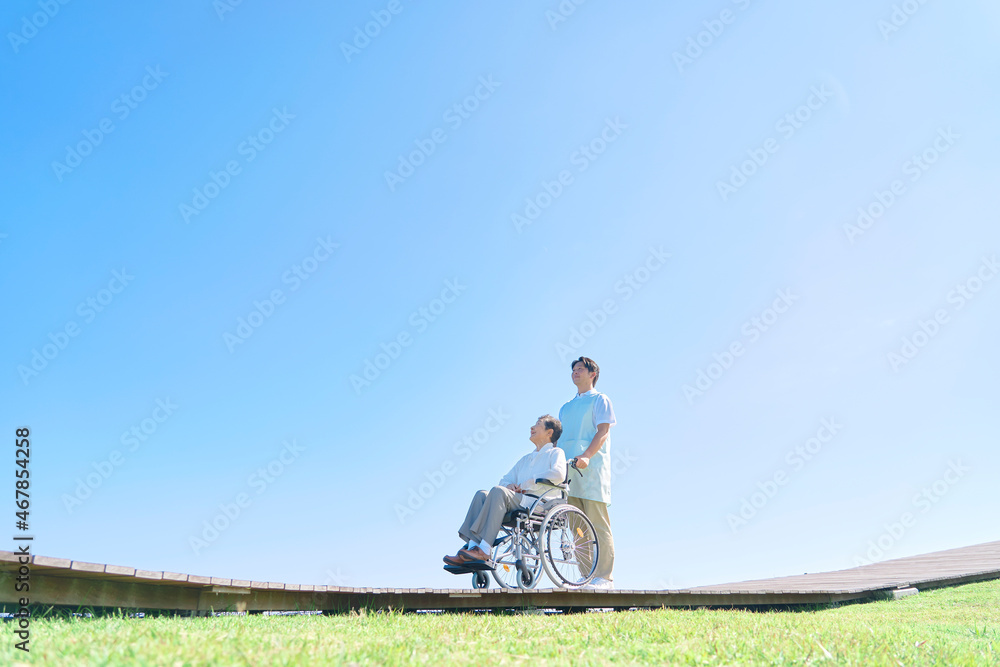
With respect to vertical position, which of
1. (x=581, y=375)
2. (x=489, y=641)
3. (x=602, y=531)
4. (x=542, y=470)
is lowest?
(x=489, y=641)

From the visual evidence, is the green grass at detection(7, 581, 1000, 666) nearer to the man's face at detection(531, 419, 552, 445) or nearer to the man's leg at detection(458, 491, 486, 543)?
the man's leg at detection(458, 491, 486, 543)

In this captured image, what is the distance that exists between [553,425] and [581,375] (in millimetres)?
569

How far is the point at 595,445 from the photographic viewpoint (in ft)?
18.6

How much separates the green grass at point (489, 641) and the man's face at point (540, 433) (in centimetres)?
151

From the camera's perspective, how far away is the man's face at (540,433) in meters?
5.70

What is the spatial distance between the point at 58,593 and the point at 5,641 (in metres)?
0.85

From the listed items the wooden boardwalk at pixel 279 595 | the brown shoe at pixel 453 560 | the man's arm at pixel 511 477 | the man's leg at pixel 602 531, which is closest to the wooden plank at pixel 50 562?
the wooden boardwalk at pixel 279 595

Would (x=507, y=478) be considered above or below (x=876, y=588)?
above

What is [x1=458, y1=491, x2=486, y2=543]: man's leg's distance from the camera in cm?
514

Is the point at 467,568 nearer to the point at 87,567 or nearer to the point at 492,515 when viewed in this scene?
the point at 492,515

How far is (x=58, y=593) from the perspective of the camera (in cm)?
354

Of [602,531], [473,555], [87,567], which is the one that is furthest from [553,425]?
[87,567]

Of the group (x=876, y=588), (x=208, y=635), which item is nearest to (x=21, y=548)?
(x=208, y=635)

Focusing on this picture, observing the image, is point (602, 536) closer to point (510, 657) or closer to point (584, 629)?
point (584, 629)
